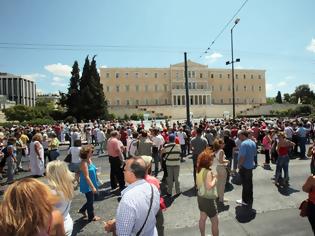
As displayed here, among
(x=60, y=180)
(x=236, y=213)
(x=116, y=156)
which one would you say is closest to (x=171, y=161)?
(x=116, y=156)

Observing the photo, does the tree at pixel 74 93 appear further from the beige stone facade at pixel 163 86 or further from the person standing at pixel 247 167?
the person standing at pixel 247 167

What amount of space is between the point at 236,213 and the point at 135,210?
209 inches

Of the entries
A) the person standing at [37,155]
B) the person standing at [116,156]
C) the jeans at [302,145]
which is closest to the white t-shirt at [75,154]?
the person standing at [116,156]

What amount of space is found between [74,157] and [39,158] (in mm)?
2977

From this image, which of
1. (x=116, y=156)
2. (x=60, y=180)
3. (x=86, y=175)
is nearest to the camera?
(x=60, y=180)

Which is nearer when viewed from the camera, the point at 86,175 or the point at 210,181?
the point at 210,181

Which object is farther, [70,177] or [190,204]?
[190,204]

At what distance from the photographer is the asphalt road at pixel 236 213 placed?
21.5 feet

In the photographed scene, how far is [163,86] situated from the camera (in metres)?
119

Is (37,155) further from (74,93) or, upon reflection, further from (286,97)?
(286,97)

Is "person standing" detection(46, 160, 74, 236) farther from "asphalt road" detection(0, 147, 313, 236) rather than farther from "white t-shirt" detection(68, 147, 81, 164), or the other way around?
"white t-shirt" detection(68, 147, 81, 164)

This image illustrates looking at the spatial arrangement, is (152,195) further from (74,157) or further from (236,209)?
(74,157)

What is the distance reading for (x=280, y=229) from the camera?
256 inches

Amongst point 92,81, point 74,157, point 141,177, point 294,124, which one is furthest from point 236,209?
point 92,81
